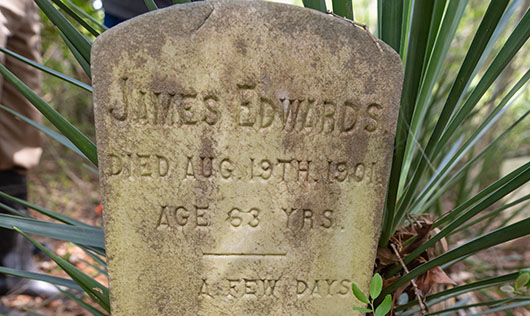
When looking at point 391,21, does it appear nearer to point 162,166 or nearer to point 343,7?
point 343,7

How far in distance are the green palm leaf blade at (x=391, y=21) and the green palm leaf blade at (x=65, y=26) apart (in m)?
0.57

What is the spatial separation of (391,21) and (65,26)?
0.61 m

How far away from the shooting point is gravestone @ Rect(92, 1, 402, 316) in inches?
25.9

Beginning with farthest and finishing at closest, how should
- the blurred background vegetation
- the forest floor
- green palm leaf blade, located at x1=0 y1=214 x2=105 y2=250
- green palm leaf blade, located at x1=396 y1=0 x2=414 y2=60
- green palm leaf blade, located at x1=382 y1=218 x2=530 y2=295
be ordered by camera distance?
the blurred background vegetation → the forest floor → green palm leaf blade, located at x1=396 y1=0 x2=414 y2=60 → green palm leaf blade, located at x1=0 y1=214 x2=105 y2=250 → green palm leaf blade, located at x1=382 y1=218 x2=530 y2=295

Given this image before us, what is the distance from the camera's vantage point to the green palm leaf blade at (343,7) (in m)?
0.76

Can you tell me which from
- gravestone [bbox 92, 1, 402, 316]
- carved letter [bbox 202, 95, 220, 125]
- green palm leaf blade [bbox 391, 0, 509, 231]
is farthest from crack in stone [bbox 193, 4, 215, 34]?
green palm leaf blade [bbox 391, 0, 509, 231]

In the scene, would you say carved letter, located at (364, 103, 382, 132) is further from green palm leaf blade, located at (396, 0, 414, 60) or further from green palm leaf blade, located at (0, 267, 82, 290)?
green palm leaf blade, located at (0, 267, 82, 290)

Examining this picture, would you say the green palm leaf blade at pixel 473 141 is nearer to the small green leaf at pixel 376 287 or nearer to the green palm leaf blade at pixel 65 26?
the small green leaf at pixel 376 287

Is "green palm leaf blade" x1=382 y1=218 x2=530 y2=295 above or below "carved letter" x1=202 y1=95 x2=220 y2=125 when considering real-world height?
below

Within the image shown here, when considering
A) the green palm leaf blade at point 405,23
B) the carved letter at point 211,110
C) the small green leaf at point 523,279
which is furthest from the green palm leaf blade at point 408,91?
the carved letter at point 211,110

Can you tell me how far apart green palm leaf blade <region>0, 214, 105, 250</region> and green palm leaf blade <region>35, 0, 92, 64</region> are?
341mm

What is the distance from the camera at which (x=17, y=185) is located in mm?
1745

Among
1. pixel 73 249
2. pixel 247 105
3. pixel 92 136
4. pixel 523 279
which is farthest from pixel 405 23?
pixel 92 136

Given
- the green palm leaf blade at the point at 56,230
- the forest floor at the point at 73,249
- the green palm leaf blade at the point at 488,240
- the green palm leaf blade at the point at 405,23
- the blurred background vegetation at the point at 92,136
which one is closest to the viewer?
the green palm leaf blade at the point at 488,240
